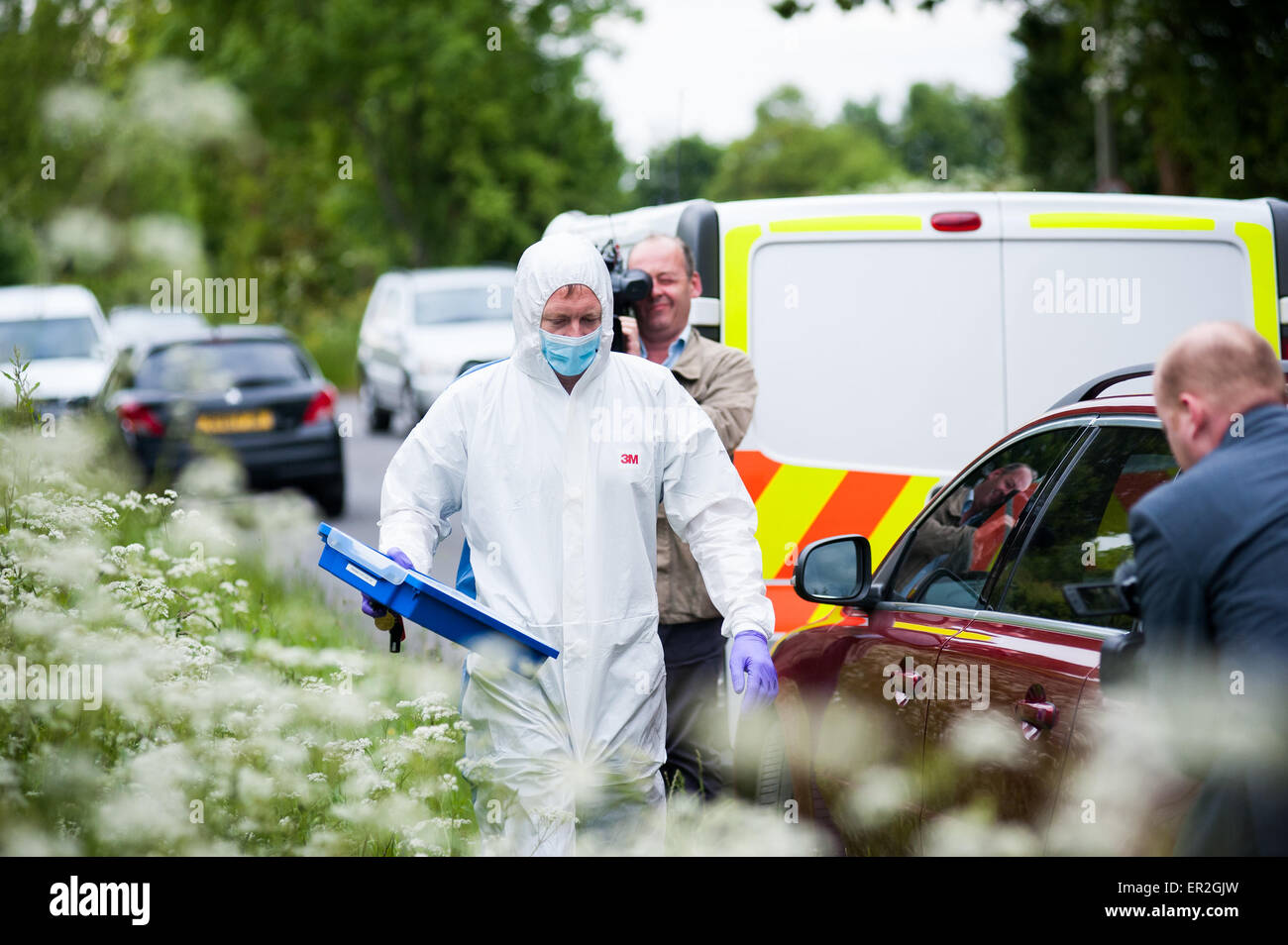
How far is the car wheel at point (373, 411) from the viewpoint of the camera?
2233 centimetres

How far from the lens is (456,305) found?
1978 cm

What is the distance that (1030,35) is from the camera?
23672 mm

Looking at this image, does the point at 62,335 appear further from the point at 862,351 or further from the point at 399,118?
the point at 399,118

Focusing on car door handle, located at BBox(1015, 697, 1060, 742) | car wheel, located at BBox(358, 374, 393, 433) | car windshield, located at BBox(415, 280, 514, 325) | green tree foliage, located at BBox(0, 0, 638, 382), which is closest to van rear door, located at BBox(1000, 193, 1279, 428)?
car door handle, located at BBox(1015, 697, 1060, 742)

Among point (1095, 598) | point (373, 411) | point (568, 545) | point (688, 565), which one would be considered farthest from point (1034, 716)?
point (373, 411)

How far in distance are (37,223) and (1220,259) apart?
770cm

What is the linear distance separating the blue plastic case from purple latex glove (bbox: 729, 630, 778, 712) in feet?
1.51

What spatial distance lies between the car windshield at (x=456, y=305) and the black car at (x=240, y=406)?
16.9 feet

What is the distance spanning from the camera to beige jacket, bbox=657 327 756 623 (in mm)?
5090

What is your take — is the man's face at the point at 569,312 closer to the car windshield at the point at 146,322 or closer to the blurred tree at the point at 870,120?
the car windshield at the point at 146,322

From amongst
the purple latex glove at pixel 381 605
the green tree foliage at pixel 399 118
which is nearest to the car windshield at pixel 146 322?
the green tree foliage at pixel 399 118

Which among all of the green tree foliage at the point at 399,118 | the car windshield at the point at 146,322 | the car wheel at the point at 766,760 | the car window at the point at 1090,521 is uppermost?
the green tree foliage at the point at 399,118
